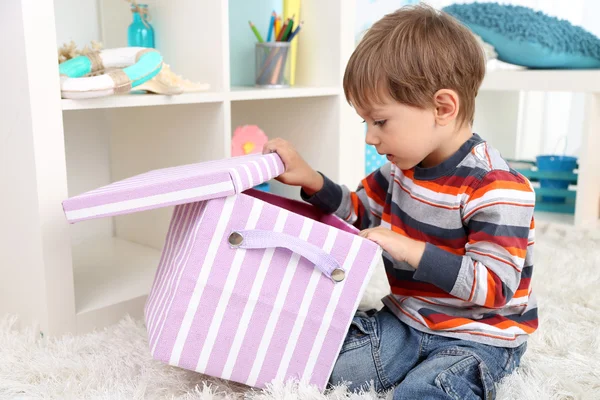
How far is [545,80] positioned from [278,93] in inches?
34.3

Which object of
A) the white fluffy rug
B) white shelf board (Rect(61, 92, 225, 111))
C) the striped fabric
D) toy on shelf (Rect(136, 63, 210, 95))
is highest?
toy on shelf (Rect(136, 63, 210, 95))

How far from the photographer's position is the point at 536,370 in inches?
35.0

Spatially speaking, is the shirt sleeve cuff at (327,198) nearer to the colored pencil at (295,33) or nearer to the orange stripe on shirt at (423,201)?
the orange stripe on shirt at (423,201)

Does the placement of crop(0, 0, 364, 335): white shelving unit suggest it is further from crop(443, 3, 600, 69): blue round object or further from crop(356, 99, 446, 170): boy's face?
crop(443, 3, 600, 69): blue round object

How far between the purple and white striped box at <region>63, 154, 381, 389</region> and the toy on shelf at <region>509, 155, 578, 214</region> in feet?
4.19

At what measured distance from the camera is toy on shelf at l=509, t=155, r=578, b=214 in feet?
6.14

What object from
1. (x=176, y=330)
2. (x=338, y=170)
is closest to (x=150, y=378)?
(x=176, y=330)

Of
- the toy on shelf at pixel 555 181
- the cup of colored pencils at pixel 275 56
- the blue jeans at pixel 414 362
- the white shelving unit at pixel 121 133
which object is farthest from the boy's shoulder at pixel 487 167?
the toy on shelf at pixel 555 181

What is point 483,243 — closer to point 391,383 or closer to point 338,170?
point 391,383

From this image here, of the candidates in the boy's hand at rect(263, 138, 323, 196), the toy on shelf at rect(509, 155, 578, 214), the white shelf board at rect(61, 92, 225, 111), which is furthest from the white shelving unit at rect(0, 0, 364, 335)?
the toy on shelf at rect(509, 155, 578, 214)

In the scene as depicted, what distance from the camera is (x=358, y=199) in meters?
1.08

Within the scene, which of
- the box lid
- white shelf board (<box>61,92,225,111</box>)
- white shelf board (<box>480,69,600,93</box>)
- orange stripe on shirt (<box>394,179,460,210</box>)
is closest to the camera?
the box lid

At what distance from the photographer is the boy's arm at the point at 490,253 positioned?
0.81 m

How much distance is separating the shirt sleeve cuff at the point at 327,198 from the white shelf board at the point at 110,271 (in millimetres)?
362
